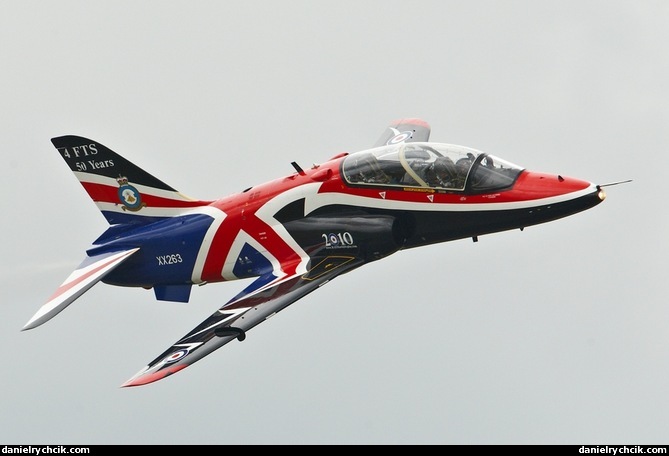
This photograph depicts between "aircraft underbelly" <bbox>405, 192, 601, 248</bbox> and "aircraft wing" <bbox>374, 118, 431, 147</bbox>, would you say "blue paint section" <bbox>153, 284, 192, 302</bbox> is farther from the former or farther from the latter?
"aircraft wing" <bbox>374, 118, 431, 147</bbox>

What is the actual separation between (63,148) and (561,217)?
13063 millimetres

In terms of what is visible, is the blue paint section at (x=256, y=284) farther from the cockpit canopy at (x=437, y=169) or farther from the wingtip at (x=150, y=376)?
the wingtip at (x=150, y=376)

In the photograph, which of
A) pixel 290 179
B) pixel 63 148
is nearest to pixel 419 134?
pixel 290 179

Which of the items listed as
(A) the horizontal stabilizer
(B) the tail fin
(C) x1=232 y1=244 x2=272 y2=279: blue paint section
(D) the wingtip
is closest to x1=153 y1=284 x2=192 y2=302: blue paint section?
(A) the horizontal stabilizer

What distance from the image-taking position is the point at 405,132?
38.7 m

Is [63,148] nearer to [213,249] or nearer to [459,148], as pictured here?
[213,249]

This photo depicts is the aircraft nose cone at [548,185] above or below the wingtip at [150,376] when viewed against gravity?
above

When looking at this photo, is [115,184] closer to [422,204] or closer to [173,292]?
[173,292]

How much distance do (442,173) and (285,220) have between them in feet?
13.3

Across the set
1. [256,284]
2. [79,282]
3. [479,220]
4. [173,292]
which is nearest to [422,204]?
[479,220]

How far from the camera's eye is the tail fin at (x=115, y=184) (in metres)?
34.8

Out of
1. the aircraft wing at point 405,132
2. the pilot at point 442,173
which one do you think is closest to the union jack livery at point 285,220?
the pilot at point 442,173

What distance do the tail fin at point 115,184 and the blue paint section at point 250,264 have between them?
2.55 meters

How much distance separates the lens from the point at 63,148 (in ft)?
116
